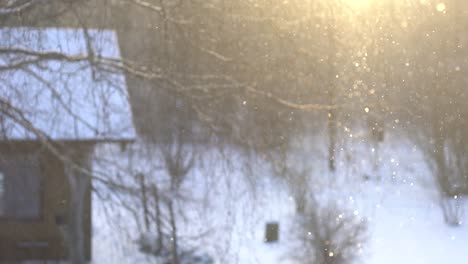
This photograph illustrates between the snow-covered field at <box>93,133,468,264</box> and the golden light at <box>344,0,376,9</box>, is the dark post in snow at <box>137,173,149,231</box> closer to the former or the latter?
the snow-covered field at <box>93,133,468,264</box>

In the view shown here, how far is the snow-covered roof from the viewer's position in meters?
5.08

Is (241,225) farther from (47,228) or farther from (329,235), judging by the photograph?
(47,228)

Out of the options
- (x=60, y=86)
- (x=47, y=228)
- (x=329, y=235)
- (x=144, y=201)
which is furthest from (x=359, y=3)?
(x=47, y=228)

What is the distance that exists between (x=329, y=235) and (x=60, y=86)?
2.19 m

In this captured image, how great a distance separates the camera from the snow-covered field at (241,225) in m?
5.41

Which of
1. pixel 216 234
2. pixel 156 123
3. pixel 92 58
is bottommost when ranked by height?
pixel 216 234

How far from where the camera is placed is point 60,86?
5.27 m

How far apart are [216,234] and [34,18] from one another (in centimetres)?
198

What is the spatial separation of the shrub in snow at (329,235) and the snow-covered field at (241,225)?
0.08 m

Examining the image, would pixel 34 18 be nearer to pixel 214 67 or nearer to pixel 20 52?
pixel 20 52

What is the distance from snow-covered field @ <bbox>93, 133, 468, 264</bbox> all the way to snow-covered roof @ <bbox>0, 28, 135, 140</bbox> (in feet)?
1.02

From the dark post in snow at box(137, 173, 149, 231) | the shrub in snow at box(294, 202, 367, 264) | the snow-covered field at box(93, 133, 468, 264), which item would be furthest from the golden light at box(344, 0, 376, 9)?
the dark post in snow at box(137, 173, 149, 231)

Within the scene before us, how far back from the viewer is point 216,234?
560 centimetres

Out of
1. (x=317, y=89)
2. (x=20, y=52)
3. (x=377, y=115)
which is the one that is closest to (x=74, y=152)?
(x=20, y=52)
